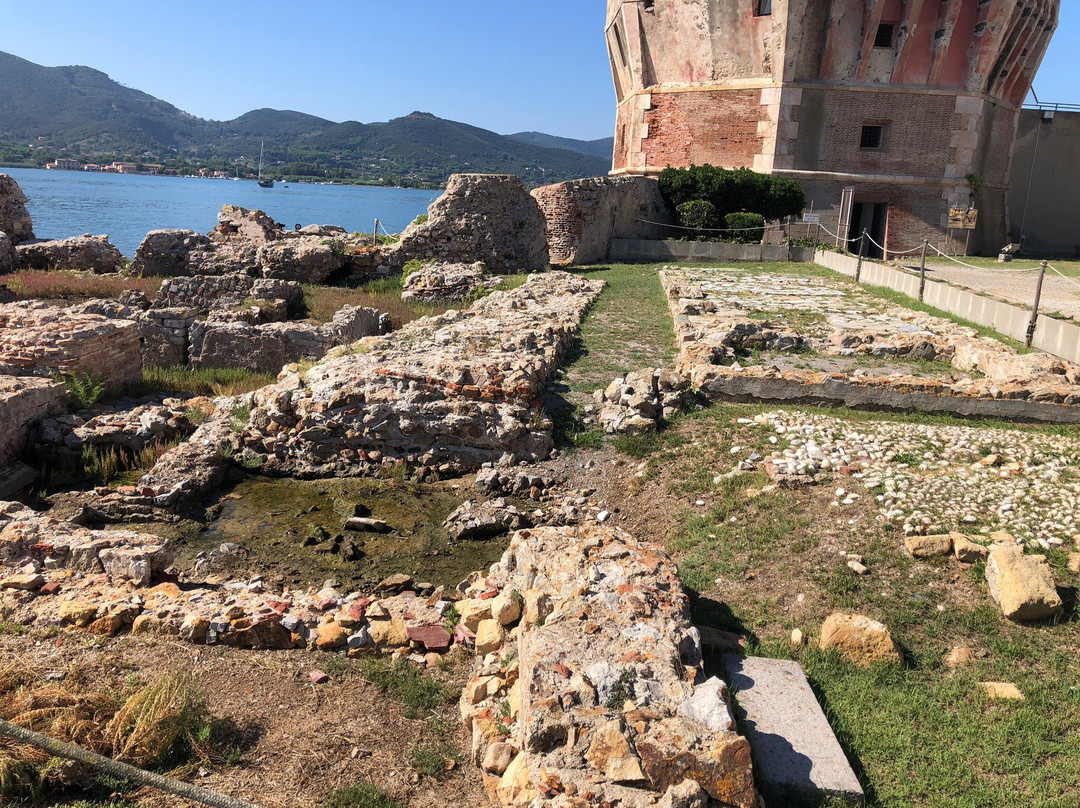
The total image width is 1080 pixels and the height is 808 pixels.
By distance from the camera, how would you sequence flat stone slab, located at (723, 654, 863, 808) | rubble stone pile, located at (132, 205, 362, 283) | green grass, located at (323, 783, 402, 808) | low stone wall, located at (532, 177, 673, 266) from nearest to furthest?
green grass, located at (323, 783, 402, 808)
flat stone slab, located at (723, 654, 863, 808)
rubble stone pile, located at (132, 205, 362, 283)
low stone wall, located at (532, 177, 673, 266)

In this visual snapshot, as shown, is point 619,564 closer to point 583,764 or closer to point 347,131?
point 583,764

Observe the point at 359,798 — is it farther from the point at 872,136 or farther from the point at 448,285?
the point at 872,136

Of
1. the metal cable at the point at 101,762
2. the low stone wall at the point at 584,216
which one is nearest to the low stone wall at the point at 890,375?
the metal cable at the point at 101,762

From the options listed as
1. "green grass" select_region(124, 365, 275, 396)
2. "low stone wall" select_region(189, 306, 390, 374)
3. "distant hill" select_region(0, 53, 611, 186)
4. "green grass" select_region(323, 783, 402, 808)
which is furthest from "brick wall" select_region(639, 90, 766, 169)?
"distant hill" select_region(0, 53, 611, 186)

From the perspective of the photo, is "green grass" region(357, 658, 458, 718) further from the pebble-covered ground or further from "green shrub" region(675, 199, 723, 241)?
"green shrub" region(675, 199, 723, 241)

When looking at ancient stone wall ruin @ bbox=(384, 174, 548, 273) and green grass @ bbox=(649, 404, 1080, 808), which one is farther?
ancient stone wall ruin @ bbox=(384, 174, 548, 273)

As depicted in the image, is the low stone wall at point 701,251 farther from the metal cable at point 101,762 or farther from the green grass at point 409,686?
the metal cable at point 101,762

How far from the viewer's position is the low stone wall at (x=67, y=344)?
1005 centimetres

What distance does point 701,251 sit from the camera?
26953 millimetres

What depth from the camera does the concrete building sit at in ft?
92.7

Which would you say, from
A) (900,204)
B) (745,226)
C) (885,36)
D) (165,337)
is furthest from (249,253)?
(885,36)

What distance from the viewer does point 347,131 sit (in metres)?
195

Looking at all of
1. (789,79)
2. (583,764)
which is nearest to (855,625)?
(583,764)

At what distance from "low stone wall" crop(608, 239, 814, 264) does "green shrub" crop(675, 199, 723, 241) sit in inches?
43.5
